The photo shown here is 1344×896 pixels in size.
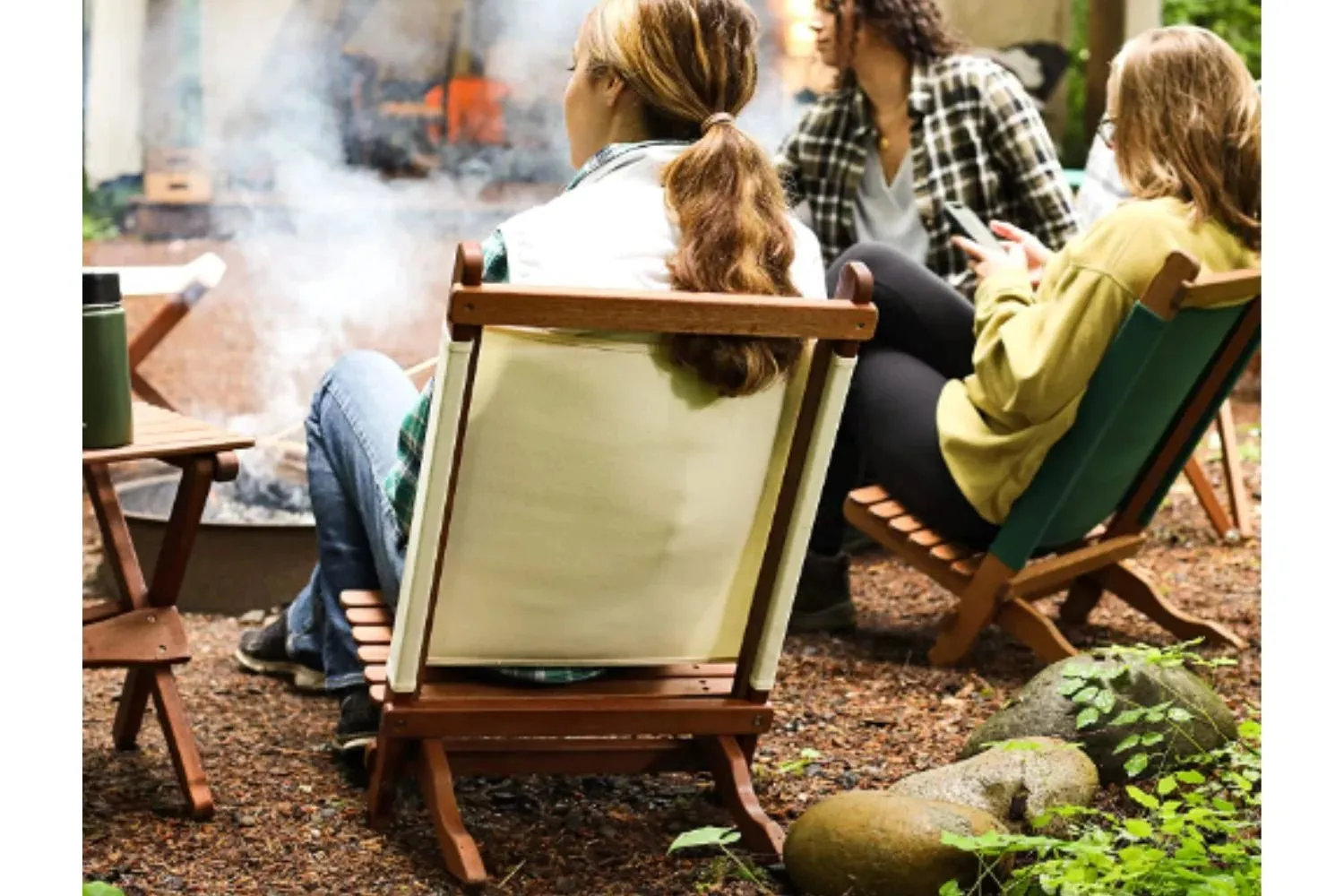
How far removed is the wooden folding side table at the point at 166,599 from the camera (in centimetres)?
287

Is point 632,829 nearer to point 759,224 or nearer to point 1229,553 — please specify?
point 759,224

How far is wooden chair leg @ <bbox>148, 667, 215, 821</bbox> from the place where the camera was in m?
2.86

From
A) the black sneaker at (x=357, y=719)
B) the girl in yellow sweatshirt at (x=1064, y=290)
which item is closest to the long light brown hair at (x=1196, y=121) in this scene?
the girl in yellow sweatshirt at (x=1064, y=290)

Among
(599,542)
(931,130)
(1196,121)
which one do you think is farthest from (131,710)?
(931,130)

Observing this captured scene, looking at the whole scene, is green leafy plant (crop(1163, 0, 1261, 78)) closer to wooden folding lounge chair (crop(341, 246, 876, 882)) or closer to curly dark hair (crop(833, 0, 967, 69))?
curly dark hair (crop(833, 0, 967, 69))

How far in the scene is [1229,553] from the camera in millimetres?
4879

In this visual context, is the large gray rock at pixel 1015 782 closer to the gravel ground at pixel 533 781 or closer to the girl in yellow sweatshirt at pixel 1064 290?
the gravel ground at pixel 533 781

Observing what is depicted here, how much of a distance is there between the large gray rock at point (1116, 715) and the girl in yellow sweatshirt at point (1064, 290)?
556mm

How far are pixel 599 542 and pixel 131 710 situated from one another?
1046 millimetres

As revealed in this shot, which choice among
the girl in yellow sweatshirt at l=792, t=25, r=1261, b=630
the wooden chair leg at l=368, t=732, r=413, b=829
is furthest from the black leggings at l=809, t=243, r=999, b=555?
the wooden chair leg at l=368, t=732, r=413, b=829

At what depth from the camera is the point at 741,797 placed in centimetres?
276

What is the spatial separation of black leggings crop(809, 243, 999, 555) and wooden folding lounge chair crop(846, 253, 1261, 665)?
54 mm
